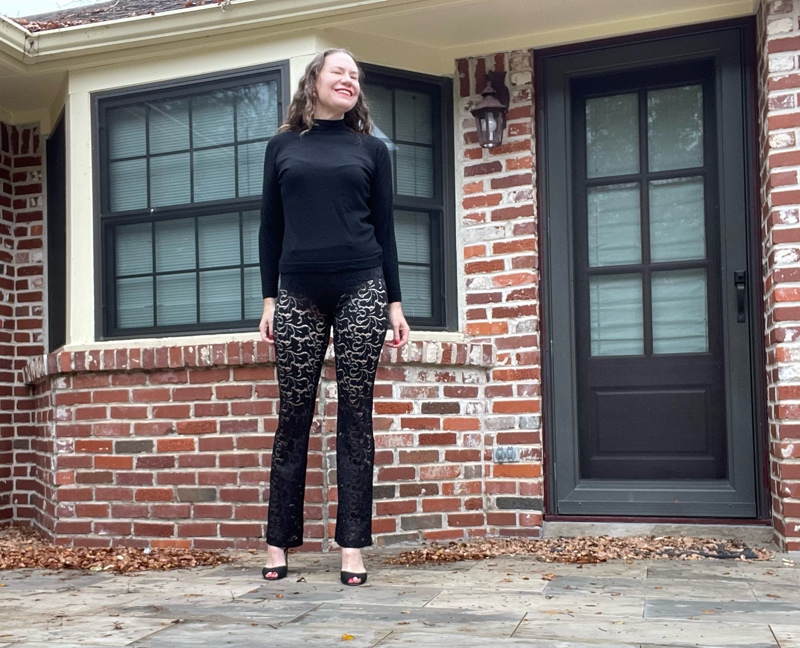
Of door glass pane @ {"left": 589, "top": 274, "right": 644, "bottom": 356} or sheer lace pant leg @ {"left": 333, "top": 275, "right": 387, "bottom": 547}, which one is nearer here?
sheer lace pant leg @ {"left": 333, "top": 275, "right": 387, "bottom": 547}

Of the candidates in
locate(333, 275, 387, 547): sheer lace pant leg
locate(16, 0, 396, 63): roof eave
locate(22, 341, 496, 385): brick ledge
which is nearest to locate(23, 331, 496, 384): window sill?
locate(22, 341, 496, 385): brick ledge

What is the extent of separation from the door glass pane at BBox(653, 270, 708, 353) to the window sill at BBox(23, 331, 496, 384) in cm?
80

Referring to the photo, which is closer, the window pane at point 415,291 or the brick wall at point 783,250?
the brick wall at point 783,250

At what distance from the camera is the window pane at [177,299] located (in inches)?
193

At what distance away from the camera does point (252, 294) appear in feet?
15.8

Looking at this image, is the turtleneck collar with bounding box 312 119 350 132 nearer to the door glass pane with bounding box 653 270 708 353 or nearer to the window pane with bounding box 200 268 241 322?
the window pane with bounding box 200 268 241 322

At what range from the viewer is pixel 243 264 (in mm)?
4828

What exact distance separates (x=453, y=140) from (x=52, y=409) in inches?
95.0

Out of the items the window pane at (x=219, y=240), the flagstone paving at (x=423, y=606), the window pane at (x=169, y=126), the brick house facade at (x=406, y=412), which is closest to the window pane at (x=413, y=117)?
the brick house facade at (x=406, y=412)

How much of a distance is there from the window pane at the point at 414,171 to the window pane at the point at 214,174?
807 mm

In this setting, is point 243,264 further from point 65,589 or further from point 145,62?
point 65,589

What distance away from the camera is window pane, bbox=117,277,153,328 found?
16.4 ft

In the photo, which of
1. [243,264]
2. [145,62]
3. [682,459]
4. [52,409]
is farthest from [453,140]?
[52,409]

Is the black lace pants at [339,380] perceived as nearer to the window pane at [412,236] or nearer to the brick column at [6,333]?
the window pane at [412,236]
